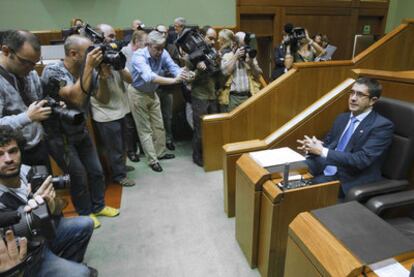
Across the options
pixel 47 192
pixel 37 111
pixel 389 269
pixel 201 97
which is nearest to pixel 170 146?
pixel 201 97

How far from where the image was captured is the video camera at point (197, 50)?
8.30ft

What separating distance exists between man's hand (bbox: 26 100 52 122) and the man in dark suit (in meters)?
1.53

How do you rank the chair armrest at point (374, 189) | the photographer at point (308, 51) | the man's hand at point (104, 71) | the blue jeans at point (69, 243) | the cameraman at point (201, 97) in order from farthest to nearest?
the photographer at point (308, 51) → the cameraman at point (201, 97) → the man's hand at point (104, 71) → the chair armrest at point (374, 189) → the blue jeans at point (69, 243)

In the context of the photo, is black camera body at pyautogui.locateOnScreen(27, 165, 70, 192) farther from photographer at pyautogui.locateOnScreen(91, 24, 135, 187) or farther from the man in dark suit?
the man in dark suit

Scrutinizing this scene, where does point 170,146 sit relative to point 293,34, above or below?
below

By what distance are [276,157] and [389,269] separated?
0.87 meters

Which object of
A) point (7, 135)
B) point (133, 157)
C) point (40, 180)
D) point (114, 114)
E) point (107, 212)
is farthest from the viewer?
point (133, 157)

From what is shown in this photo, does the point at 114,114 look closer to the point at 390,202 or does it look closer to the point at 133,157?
the point at 133,157

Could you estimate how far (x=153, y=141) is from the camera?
3.04 m

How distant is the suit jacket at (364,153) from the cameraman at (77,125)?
1.57m

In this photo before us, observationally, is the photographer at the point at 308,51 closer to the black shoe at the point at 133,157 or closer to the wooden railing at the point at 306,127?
the wooden railing at the point at 306,127

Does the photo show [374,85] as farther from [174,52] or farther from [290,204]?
[174,52]

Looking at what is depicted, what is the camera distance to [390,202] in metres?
1.31

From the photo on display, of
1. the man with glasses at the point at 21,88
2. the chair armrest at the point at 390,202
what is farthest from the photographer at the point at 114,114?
the chair armrest at the point at 390,202
